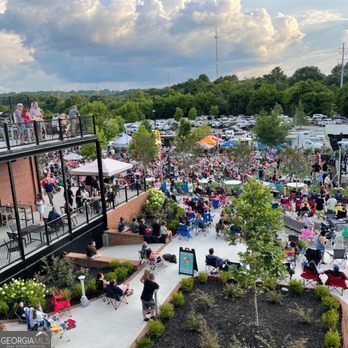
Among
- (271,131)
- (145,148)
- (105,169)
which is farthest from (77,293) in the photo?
(271,131)

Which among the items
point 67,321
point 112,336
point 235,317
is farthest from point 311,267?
point 67,321

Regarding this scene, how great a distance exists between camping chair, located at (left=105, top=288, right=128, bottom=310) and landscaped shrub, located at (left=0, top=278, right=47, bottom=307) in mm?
1742

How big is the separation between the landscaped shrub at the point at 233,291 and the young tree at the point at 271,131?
32229mm

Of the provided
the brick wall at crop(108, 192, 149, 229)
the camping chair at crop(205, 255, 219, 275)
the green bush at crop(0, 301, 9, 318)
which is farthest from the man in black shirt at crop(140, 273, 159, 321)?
the brick wall at crop(108, 192, 149, 229)

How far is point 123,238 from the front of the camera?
48.9 feet

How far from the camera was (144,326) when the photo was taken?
8.76m

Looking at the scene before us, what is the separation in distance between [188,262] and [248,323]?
118 inches

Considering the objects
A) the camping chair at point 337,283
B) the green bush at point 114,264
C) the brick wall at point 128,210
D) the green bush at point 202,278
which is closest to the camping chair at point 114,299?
the green bush at point 114,264

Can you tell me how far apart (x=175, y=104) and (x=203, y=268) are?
9444 centimetres

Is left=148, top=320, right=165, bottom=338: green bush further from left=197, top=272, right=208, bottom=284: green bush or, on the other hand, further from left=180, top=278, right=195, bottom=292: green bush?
left=197, top=272, right=208, bottom=284: green bush

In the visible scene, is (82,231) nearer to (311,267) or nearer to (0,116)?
(0,116)

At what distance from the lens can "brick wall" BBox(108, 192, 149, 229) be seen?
1588 centimetres

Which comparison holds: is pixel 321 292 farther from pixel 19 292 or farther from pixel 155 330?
pixel 19 292

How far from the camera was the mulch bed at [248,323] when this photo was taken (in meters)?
7.97
